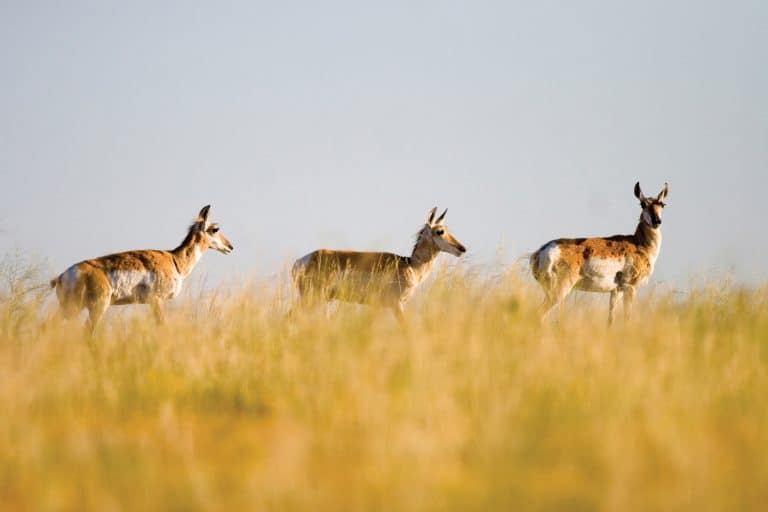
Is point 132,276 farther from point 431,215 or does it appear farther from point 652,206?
point 652,206

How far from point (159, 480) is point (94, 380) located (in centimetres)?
246

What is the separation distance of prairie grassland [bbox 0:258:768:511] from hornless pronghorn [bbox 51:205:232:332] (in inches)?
154

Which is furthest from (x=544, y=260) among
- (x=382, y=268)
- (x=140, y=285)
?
(x=140, y=285)

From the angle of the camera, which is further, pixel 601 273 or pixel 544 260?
pixel 601 273

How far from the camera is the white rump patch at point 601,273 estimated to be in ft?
43.9

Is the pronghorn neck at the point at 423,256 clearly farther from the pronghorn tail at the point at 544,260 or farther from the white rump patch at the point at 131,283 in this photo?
the white rump patch at the point at 131,283

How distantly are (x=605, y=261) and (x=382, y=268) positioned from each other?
3.49 metres

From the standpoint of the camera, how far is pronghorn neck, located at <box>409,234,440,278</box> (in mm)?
13477

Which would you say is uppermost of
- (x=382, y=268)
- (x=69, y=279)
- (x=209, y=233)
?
(x=209, y=233)

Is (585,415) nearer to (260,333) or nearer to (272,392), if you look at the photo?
(272,392)

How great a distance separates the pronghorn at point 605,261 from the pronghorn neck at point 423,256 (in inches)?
60.2

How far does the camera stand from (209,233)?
564 inches

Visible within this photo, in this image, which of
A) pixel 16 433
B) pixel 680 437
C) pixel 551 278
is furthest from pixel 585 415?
pixel 551 278

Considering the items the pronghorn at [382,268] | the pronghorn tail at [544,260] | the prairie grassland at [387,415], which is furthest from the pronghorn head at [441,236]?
the prairie grassland at [387,415]
